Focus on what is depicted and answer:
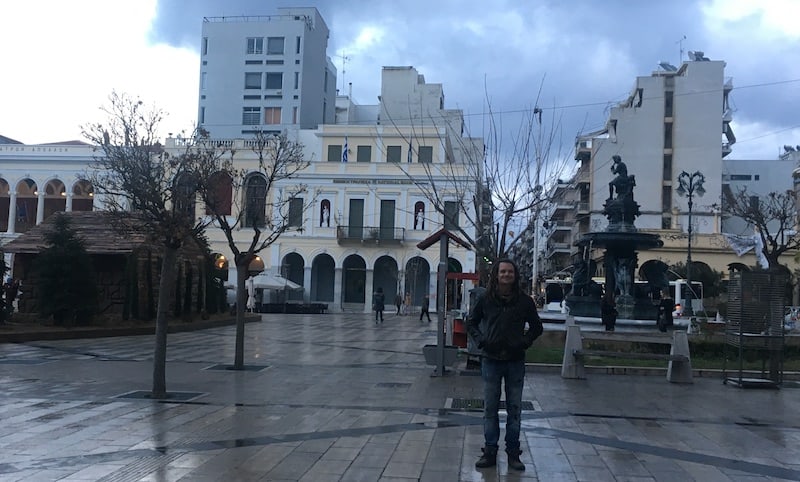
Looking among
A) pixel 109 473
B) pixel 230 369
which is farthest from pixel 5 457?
pixel 230 369

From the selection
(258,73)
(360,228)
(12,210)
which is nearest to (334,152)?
(360,228)

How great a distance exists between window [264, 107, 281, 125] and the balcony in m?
19.3

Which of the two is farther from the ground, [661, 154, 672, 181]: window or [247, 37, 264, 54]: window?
[247, 37, 264, 54]: window

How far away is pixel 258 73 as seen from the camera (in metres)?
65.7

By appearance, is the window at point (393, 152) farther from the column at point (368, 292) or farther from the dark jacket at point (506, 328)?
the dark jacket at point (506, 328)

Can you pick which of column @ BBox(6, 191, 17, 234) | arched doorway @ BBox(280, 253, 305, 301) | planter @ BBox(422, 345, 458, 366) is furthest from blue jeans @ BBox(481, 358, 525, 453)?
column @ BBox(6, 191, 17, 234)

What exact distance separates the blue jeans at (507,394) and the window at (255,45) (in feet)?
209

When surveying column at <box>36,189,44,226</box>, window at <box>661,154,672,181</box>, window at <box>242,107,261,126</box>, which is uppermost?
window at <box>242,107,261,126</box>

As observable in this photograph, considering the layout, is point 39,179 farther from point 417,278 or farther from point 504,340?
point 504,340

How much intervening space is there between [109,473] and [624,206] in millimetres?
21937

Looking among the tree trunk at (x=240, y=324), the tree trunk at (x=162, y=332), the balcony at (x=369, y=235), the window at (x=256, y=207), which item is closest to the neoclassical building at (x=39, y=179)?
the balcony at (x=369, y=235)

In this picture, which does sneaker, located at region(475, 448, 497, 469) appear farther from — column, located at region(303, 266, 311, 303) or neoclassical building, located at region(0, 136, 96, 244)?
neoclassical building, located at region(0, 136, 96, 244)

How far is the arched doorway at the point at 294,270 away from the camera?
169 ft

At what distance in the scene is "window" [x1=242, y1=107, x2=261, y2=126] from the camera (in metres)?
65.4
